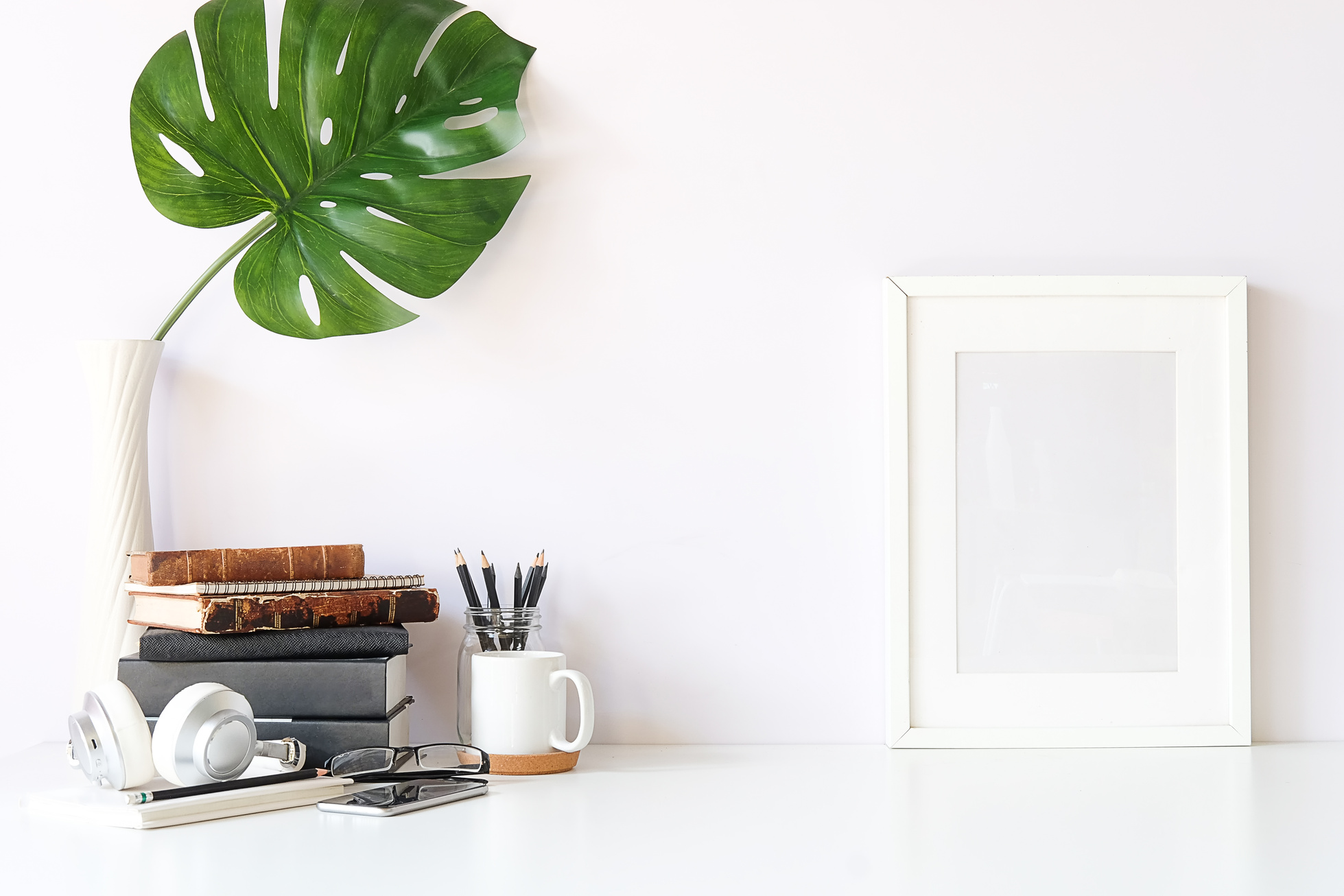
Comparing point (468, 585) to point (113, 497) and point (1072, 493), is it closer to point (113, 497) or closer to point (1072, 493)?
point (113, 497)


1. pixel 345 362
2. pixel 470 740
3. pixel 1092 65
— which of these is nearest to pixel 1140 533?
pixel 1092 65

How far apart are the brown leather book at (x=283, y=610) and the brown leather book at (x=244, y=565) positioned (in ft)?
0.07

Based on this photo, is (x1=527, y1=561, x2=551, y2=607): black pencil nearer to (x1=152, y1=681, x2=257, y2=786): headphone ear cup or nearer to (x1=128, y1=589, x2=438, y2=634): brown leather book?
(x1=128, y1=589, x2=438, y2=634): brown leather book

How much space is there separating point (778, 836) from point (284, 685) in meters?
0.43

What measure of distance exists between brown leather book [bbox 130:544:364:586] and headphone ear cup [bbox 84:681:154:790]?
15 centimetres

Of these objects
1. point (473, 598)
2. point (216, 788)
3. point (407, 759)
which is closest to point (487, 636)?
point (473, 598)

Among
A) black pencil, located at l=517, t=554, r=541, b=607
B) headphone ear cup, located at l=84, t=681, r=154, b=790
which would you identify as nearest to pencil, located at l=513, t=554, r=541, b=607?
black pencil, located at l=517, t=554, r=541, b=607

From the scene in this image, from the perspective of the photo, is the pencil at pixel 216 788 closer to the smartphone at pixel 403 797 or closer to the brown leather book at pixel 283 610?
the smartphone at pixel 403 797

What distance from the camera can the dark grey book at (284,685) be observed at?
2.87 feet

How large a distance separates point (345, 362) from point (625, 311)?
29 centimetres

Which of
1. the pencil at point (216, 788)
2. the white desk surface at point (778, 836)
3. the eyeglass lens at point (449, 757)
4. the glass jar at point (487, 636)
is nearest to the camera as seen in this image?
the white desk surface at point (778, 836)

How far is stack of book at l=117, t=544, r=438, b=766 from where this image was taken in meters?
0.87

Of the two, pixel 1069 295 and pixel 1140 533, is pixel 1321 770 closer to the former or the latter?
pixel 1140 533

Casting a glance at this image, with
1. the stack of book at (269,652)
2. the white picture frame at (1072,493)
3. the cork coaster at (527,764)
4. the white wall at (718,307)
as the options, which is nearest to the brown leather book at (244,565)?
the stack of book at (269,652)
